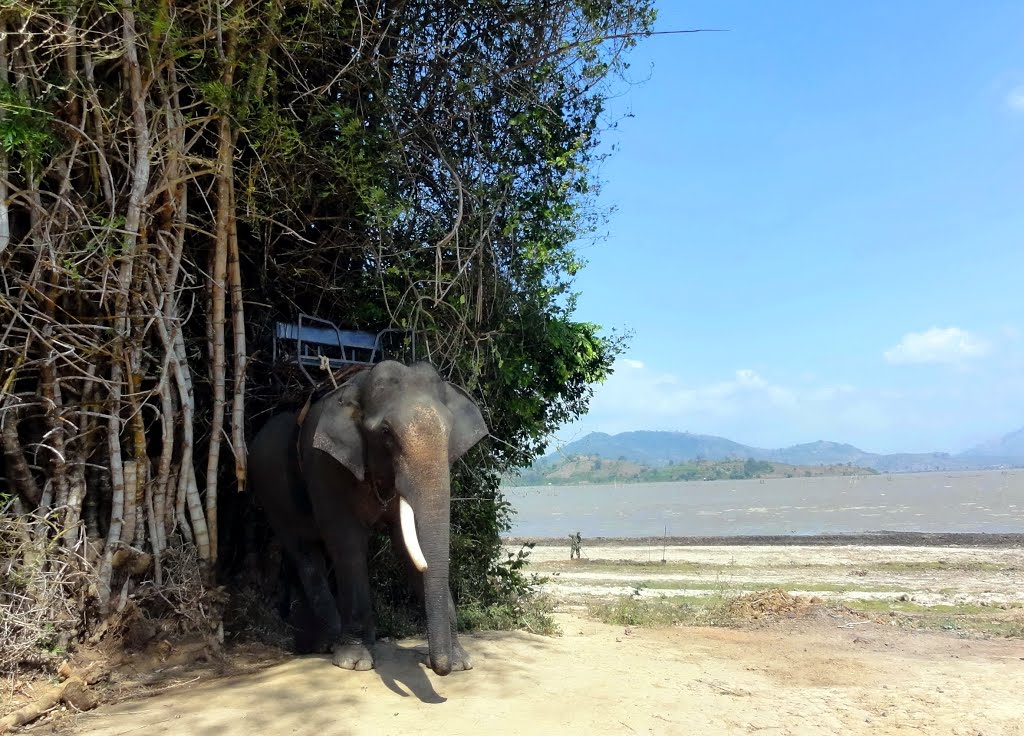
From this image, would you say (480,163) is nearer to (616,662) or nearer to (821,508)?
(616,662)

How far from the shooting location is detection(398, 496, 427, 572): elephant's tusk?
5335 mm

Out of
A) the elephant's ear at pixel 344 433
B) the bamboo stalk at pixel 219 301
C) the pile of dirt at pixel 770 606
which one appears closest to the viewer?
the elephant's ear at pixel 344 433

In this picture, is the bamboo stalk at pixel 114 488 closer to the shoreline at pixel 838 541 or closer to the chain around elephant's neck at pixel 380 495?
the chain around elephant's neck at pixel 380 495

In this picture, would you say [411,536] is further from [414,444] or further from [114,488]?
[114,488]

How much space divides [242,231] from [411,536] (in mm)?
4243

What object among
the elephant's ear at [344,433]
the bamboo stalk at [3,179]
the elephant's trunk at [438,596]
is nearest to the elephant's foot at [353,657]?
the elephant's trunk at [438,596]

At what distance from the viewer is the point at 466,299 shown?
843cm

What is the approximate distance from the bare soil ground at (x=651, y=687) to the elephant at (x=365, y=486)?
41cm

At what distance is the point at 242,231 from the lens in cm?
809

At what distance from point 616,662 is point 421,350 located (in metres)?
3.72

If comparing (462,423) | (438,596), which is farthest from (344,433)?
(438,596)

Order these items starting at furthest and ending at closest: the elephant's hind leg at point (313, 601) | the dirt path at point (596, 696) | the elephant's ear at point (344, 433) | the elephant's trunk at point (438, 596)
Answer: the elephant's hind leg at point (313, 601) < the elephant's ear at point (344, 433) < the elephant's trunk at point (438, 596) < the dirt path at point (596, 696)

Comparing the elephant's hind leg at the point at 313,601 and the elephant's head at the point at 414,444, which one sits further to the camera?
the elephant's hind leg at the point at 313,601

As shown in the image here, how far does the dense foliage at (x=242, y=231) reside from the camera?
5.93 m
